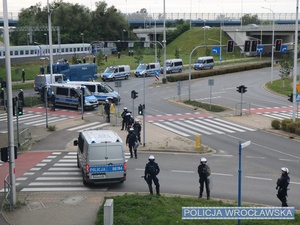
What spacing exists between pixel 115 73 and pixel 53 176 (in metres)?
42.4

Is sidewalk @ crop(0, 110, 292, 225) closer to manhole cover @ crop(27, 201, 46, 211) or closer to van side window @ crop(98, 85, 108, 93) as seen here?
manhole cover @ crop(27, 201, 46, 211)

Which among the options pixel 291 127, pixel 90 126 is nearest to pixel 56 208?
pixel 90 126

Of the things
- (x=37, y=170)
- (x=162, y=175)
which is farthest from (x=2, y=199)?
(x=162, y=175)

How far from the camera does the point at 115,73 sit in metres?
64.3

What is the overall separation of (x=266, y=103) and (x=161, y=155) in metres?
22.6

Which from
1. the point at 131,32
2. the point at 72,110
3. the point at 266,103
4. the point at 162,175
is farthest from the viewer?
the point at 131,32

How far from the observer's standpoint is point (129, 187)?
68.2 feet

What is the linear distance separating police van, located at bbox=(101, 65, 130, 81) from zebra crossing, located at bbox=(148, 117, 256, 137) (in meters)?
26.4

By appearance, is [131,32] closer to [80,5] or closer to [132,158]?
[80,5]

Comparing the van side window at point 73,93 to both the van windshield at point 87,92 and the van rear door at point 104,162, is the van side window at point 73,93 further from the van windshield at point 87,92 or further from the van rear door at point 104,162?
the van rear door at point 104,162

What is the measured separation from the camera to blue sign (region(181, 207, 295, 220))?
12055 millimetres

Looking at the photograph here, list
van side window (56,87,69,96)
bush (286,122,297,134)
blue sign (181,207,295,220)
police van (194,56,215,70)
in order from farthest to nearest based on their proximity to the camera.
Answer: police van (194,56,215,70) → van side window (56,87,69,96) → bush (286,122,297,134) → blue sign (181,207,295,220)

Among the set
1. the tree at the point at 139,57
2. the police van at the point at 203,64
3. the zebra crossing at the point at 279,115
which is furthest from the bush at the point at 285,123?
the tree at the point at 139,57

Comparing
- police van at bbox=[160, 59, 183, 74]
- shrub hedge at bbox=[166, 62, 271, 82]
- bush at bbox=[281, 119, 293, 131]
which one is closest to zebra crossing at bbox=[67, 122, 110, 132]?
bush at bbox=[281, 119, 293, 131]
